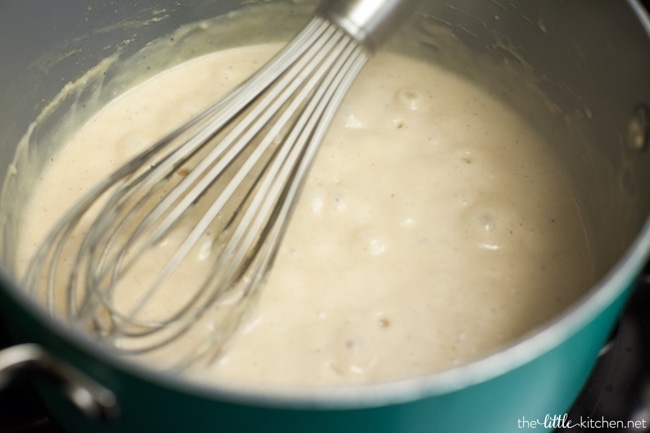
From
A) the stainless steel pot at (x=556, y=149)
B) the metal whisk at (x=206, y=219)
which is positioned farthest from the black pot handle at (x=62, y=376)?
the metal whisk at (x=206, y=219)

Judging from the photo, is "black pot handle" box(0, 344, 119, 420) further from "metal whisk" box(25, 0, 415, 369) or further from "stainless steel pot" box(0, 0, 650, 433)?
"metal whisk" box(25, 0, 415, 369)

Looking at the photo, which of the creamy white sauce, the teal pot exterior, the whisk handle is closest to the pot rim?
the teal pot exterior

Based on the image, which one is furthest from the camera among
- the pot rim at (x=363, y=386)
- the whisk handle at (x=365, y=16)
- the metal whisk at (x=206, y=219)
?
the whisk handle at (x=365, y=16)

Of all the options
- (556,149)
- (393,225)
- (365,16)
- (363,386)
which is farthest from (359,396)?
(556,149)

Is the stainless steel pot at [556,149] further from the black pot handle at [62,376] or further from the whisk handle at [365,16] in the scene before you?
the whisk handle at [365,16]

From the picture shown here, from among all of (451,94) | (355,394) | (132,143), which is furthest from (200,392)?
(451,94)
